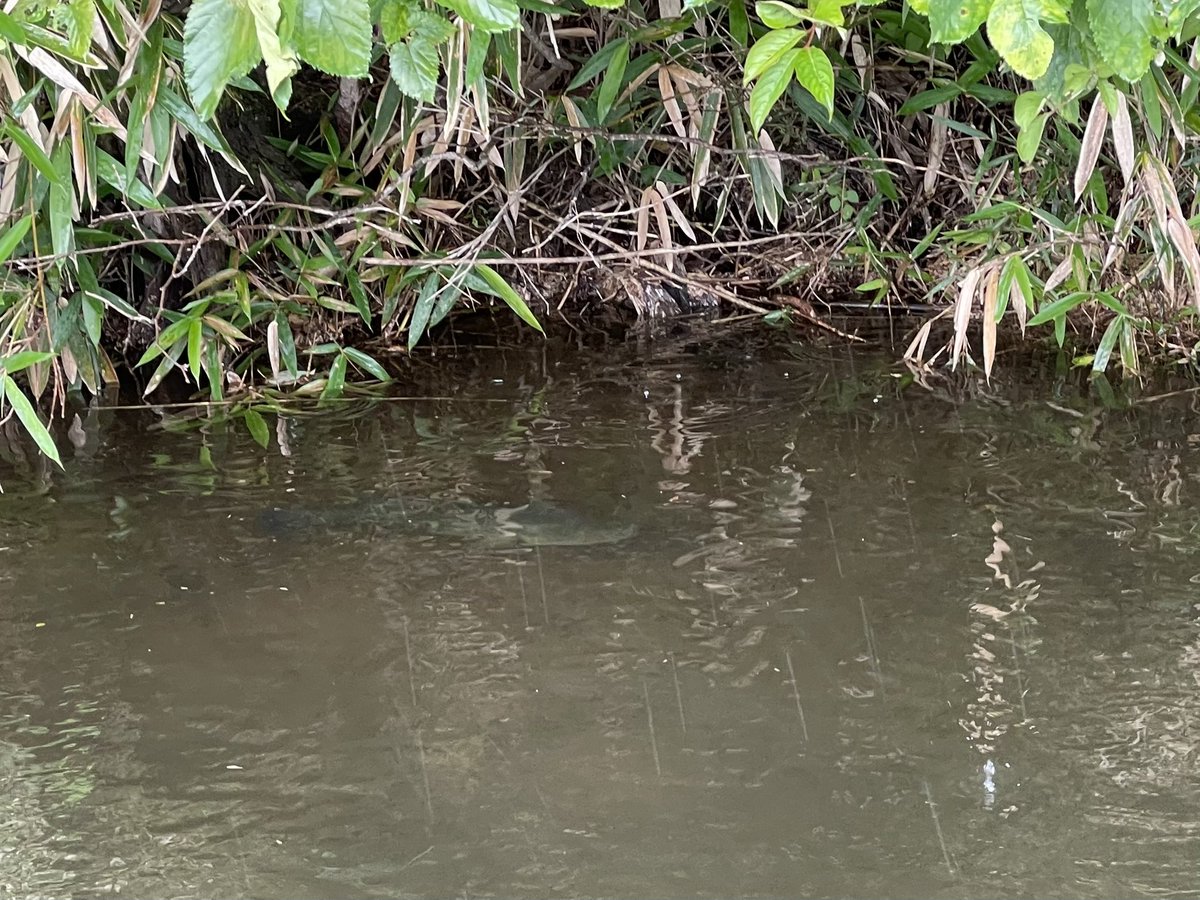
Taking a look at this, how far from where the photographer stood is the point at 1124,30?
1.25 meters

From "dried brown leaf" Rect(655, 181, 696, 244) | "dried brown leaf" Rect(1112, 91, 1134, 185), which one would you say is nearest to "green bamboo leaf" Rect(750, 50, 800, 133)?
"dried brown leaf" Rect(1112, 91, 1134, 185)

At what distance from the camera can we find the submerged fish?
2.05 metres

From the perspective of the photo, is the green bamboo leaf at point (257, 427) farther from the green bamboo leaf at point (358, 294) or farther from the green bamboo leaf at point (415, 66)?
the green bamboo leaf at point (415, 66)

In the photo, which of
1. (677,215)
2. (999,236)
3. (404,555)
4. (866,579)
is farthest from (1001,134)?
(404,555)

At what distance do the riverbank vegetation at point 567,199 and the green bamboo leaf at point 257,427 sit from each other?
0.04ft

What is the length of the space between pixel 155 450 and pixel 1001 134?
88.9 inches

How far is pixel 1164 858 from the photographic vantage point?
125 centimetres

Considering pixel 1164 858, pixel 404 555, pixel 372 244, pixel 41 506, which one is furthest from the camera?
pixel 372 244

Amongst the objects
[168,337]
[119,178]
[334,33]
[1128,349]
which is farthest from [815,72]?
[168,337]

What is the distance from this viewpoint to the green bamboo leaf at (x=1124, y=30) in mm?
1234

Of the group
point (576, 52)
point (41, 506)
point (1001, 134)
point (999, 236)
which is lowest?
point (41, 506)

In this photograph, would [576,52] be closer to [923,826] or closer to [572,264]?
[572,264]

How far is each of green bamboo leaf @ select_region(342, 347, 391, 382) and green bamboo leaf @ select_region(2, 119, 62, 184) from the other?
0.78 meters

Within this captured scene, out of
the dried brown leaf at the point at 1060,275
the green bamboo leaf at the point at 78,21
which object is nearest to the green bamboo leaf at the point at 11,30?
the green bamboo leaf at the point at 78,21
